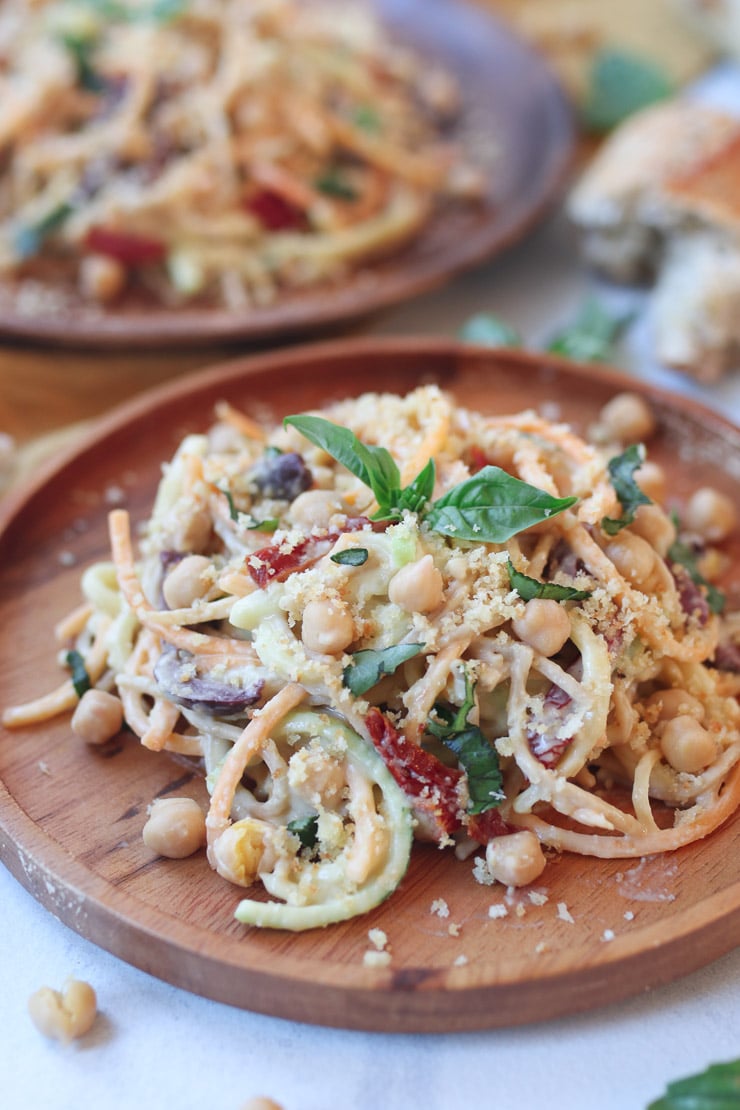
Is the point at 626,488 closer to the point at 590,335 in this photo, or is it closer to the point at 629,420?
the point at 629,420

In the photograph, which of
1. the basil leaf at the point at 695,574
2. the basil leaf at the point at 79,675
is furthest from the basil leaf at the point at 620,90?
the basil leaf at the point at 79,675

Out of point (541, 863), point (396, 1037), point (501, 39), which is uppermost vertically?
point (501, 39)

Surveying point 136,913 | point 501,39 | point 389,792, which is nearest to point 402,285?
point 501,39

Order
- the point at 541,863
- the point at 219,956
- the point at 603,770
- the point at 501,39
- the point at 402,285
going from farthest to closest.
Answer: the point at 501,39, the point at 402,285, the point at 603,770, the point at 541,863, the point at 219,956

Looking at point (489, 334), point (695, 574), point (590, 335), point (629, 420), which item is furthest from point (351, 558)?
point (590, 335)

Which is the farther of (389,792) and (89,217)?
(89,217)

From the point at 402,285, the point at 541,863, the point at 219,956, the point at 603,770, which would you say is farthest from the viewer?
the point at 402,285

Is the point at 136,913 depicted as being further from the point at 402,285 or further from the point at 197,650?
the point at 402,285

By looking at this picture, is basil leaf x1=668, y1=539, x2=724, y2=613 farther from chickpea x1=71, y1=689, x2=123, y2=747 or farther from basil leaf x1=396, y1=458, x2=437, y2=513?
chickpea x1=71, y1=689, x2=123, y2=747
